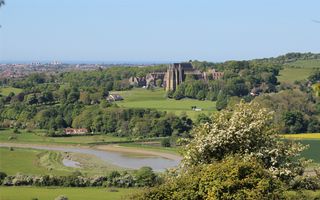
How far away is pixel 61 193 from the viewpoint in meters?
33.1

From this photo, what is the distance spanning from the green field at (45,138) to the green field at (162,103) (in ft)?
39.8

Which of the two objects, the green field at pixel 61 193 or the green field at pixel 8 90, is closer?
the green field at pixel 61 193

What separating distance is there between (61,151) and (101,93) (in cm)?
3986

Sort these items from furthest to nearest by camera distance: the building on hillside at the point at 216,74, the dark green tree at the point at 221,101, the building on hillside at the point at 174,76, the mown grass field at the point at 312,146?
the building on hillside at the point at 216,74 → the building on hillside at the point at 174,76 → the dark green tree at the point at 221,101 → the mown grass field at the point at 312,146

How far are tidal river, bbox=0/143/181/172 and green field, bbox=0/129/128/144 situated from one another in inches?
125

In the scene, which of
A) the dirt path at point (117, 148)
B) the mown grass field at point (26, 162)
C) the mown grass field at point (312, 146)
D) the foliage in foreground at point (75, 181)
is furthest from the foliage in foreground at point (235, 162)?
the dirt path at point (117, 148)

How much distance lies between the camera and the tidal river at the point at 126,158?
48.7 meters

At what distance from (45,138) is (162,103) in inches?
1033

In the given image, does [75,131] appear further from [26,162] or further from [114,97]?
[114,97]

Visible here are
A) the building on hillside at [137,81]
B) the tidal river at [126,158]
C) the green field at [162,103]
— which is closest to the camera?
the tidal river at [126,158]

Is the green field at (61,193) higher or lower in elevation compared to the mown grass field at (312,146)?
higher

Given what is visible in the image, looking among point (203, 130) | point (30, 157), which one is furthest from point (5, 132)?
point (203, 130)

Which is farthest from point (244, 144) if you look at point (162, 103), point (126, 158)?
point (162, 103)

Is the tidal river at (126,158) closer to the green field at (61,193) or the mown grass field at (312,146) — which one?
the mown grass field at (312,146)
